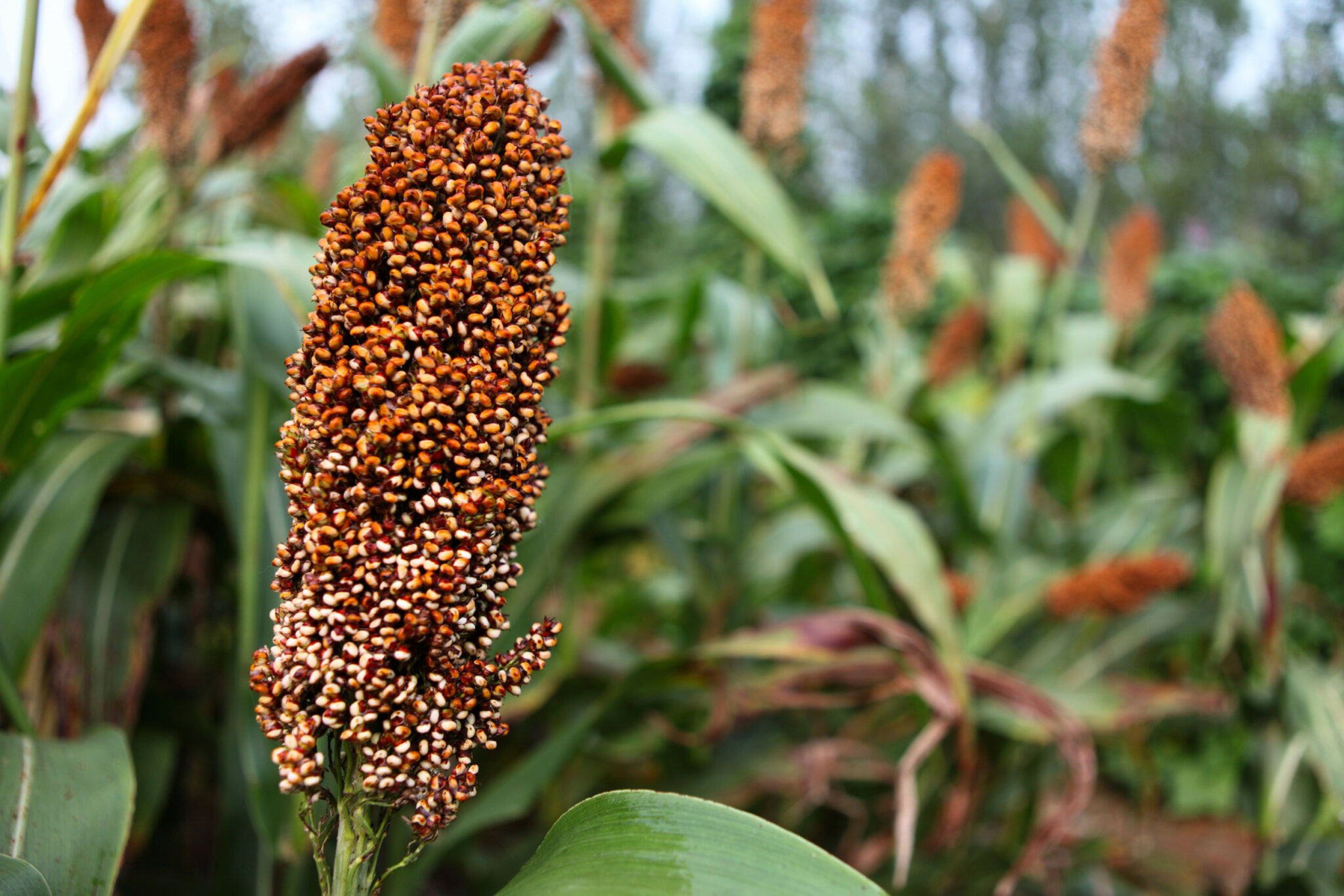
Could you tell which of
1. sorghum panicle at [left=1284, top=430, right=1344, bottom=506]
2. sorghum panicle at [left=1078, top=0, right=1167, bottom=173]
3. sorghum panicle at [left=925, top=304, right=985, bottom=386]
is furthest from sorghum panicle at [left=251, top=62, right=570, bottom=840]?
sorghum panicle at [left=925, top=304, right=985, bottom=386]

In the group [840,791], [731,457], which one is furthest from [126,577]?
[840,791]

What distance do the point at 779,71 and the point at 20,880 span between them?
208cm

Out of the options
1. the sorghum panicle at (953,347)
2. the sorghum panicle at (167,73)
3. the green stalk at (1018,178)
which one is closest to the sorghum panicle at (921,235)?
the green stalk at (1018,178)

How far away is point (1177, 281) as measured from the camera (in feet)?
13.9

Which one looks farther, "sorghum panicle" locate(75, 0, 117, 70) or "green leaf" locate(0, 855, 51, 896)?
"sorghum panicle" locate(75, 0, 117, 70)

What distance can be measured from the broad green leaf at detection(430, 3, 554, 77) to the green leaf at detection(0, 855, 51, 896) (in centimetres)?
107

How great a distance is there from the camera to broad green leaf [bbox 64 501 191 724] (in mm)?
1346

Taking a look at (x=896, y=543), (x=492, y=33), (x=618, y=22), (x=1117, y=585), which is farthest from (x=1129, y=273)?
(x=492, y=33)

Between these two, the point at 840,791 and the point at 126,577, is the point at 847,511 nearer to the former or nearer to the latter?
Answer: the point at 840,791

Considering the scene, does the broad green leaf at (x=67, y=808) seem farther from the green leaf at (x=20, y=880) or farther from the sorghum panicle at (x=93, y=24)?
the sorghum panicle at (x=93, y=24)

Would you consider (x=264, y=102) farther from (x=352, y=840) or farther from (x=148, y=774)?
(x=352, y=840)

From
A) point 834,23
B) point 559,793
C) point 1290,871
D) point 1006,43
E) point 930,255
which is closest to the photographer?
point 559,793

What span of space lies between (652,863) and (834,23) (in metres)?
10.1

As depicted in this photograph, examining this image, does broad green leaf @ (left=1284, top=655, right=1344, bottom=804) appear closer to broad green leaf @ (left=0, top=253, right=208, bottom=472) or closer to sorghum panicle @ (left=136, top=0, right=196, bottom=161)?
broad green leaf @ (left=0, top=253, right=208, bottom=472)
